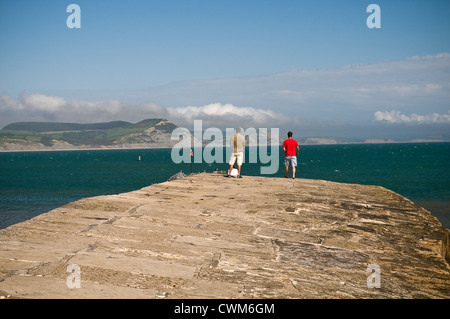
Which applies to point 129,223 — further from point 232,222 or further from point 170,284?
point 170,284

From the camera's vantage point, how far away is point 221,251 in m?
6.18

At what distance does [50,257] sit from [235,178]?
11.5 metres

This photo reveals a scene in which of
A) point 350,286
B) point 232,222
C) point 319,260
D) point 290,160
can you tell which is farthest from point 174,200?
point 290,160

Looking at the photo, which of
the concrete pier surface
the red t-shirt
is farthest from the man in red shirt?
the concrete pier surface

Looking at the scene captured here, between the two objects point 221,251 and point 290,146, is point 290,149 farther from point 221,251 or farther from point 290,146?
point 221,251

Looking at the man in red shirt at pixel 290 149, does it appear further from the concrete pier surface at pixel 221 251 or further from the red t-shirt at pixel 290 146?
the concrete pier surface at pixel 221 251

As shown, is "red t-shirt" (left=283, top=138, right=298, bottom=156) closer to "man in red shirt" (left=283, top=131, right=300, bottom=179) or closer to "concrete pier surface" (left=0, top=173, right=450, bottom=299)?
"man in red shirt" (left=283, top=131, right=300, bottom=179)

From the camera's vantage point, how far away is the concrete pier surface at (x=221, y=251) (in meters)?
4.73

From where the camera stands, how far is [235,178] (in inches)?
646

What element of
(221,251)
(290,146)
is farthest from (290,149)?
(221,251)

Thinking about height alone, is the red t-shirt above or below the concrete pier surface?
above

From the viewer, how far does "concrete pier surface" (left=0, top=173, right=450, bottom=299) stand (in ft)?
15.5

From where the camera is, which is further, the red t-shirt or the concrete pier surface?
the red t-shirt

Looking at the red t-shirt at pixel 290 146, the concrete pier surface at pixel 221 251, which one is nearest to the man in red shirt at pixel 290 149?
the red t-shirt at pixel 290 146
